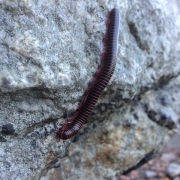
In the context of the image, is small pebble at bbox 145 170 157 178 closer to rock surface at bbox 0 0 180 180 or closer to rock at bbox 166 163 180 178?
rock at bbox 166 163 180 178

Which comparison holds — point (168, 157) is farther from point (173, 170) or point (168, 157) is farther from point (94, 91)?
point (94, 91)

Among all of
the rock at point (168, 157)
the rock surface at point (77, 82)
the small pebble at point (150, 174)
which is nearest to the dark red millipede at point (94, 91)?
the rock surface at point (77, 82)

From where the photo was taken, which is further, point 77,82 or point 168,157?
point 168,157

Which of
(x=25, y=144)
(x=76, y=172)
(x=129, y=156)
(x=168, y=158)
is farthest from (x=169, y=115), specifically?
(x=25, y=144)

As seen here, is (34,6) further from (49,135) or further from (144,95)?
(144,95)

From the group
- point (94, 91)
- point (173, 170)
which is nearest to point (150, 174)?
point (173, 170)

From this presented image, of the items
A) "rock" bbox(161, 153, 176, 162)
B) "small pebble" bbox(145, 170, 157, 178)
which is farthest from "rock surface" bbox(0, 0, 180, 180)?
"rock" bbox(161, 153, 176, 162)

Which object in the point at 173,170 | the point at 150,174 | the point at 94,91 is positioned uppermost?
the point at 94,91
